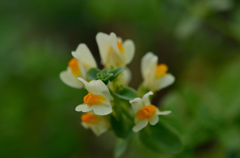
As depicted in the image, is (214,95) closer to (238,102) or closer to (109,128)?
(238,102)

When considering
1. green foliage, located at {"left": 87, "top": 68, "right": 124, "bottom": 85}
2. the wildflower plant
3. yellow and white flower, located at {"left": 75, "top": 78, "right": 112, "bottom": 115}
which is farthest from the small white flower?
yellow and white flower, located at {"left": 75, "top": 78, "right": 112, "bottom": 115}

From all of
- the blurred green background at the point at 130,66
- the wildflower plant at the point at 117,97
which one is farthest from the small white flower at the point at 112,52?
the blurred green background at the point at 130,66

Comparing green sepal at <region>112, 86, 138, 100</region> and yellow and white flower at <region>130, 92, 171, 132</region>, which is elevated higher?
green sepal at <region>112, 86, 138, 100</region>

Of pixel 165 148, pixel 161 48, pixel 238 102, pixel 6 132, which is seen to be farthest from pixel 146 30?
pixel 165 148

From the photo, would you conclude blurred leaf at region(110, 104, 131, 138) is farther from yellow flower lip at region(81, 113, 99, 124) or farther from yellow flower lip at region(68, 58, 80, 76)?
yellow flower lip at region(68, 58, 80, 76)

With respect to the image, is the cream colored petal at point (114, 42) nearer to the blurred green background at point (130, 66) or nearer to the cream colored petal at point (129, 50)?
the cream colored petal at point (129, 50)

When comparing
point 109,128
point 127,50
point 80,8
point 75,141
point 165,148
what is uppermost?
point 80,8

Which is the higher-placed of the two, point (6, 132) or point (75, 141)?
point (6, 132)
